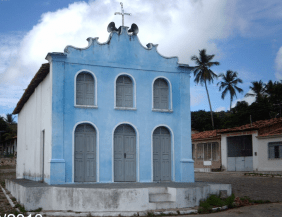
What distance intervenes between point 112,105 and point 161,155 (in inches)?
117

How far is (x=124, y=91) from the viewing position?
1470 centimetres

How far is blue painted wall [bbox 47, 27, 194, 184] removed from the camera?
Answer: 13273 millimetres

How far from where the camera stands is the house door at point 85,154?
44.4 feet

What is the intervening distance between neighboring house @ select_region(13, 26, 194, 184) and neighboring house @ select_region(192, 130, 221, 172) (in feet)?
51.2

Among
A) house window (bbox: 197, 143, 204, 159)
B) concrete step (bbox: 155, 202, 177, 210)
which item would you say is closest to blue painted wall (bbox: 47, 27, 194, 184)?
concrete step (bbox: 155, 202, 177, 210)

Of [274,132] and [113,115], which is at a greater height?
[113,115]

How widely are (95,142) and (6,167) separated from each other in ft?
96.4

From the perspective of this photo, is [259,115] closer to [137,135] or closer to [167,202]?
[137,135]

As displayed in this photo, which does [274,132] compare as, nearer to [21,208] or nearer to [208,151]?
[208,151]

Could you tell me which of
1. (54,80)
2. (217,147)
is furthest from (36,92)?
(217,147)

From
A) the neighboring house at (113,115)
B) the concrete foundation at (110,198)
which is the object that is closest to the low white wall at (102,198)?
the concrete foundation at (110,198)

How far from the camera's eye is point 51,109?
13203 mm

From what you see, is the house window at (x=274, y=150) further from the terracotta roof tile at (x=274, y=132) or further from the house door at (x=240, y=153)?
the house door at (x=240, y=153)

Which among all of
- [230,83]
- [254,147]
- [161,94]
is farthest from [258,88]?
[161,94]
